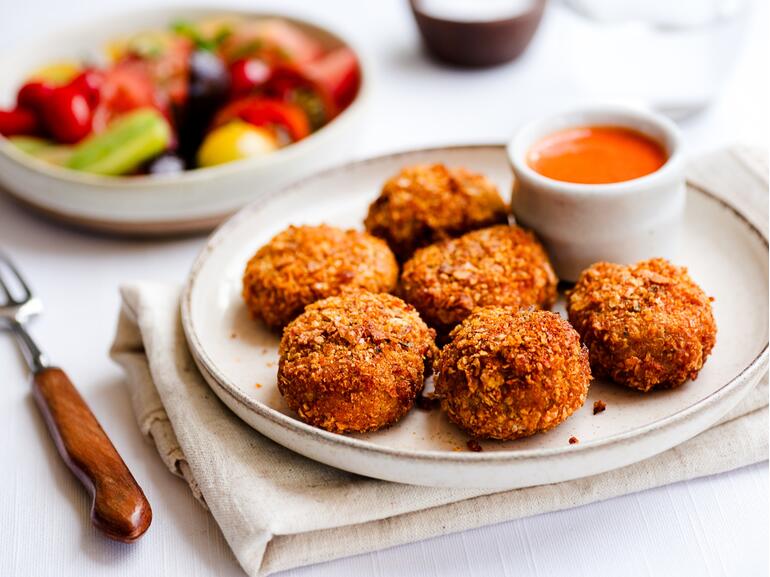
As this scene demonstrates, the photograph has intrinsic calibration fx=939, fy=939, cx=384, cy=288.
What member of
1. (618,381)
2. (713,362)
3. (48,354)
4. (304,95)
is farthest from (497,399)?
(304,95)

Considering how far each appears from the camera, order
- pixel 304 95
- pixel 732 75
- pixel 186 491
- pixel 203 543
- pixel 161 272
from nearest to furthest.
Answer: pixel 203 543
pixel 186 491
pixel 161 272
pixel 304 95
pixel 732 75

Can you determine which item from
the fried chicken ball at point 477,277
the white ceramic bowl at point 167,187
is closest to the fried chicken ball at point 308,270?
the fried chicken ball at point 477,277

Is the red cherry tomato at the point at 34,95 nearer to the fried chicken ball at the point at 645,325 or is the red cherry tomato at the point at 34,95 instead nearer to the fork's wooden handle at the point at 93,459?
the fork's wooden handle at the point at 93,459

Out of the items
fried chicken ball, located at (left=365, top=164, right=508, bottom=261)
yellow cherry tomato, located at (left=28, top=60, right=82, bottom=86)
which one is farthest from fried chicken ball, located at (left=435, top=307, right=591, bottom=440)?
yellow cherry tomato, located at (left=28, top=60, right=82, bottom=86)

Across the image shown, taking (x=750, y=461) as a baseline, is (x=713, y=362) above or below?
above

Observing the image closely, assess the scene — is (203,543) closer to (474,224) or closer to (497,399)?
(497,399)

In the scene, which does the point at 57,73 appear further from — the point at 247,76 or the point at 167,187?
the point at 167,187
